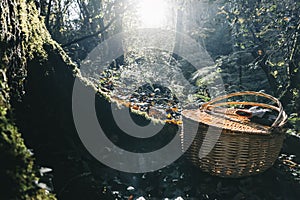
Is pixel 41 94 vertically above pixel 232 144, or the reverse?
pixel 41 94

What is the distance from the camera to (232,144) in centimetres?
254

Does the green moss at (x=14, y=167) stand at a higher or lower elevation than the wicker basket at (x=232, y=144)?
higher

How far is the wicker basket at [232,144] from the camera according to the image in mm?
2533

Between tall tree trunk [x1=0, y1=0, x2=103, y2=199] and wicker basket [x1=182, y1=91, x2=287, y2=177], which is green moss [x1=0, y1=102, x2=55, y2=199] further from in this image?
wicker basket [x1=182, y1=91, x2=287, y2=177]

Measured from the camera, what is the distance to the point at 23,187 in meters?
1.14

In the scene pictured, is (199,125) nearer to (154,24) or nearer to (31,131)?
(31,131)

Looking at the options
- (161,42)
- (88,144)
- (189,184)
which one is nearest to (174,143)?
(189,184)

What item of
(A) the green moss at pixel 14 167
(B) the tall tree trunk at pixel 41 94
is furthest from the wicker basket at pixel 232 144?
(A) the green moss at pixel 14 167

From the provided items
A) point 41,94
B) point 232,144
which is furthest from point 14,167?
point 232,144

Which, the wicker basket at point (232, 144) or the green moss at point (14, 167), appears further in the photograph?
the wicker basket at point (232, 144)

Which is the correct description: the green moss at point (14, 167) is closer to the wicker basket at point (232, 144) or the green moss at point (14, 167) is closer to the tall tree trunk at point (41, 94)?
the tall tree trunk at point (41, 94)

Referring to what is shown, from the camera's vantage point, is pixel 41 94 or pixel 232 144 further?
pixel 232 144

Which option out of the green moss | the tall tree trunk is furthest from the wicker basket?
the green moss

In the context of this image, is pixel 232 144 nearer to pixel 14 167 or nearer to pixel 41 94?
pixel 41 94
